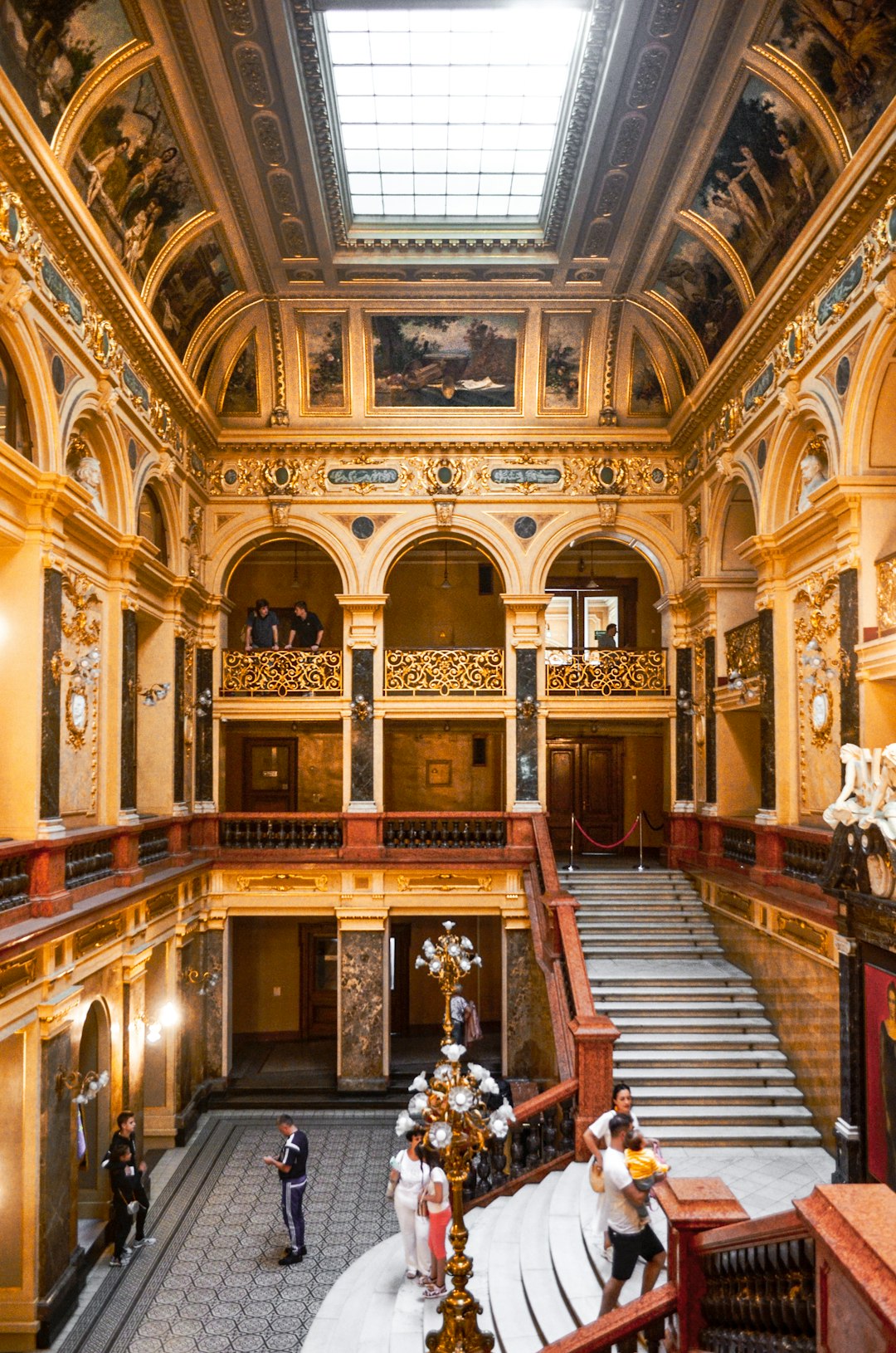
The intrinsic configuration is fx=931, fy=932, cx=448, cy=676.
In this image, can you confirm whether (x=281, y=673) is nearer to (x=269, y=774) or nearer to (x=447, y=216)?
(x=269, y=774)

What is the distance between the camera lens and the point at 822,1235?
3.42m

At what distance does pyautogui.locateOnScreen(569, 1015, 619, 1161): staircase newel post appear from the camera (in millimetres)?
9172

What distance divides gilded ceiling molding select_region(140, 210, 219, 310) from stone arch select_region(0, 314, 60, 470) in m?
3.34

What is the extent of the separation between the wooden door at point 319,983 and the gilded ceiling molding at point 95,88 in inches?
554

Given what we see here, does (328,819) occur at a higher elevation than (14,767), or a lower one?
lower

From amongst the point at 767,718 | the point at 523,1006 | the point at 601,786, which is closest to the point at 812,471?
the point at 767,718

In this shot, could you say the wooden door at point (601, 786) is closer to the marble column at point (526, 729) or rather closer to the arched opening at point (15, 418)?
the marble column at point (526, 729)

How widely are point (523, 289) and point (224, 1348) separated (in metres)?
14.2

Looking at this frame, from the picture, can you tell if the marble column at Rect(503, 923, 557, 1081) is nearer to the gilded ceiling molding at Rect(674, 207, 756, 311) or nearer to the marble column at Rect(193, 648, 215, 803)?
the marble column at Rect(193, 648, 215, 803)

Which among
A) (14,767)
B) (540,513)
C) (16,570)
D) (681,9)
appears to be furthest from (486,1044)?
(681,9)

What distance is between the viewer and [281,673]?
53.0 ft

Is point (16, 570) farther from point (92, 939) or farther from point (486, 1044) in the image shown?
point (486, 1044)

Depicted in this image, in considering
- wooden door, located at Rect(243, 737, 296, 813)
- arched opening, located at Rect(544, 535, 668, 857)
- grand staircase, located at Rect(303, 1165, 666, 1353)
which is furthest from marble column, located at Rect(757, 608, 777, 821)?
wooden door, located at Rect(243, 737, 296, 813)

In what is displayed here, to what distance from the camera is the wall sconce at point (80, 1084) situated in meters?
9.35
